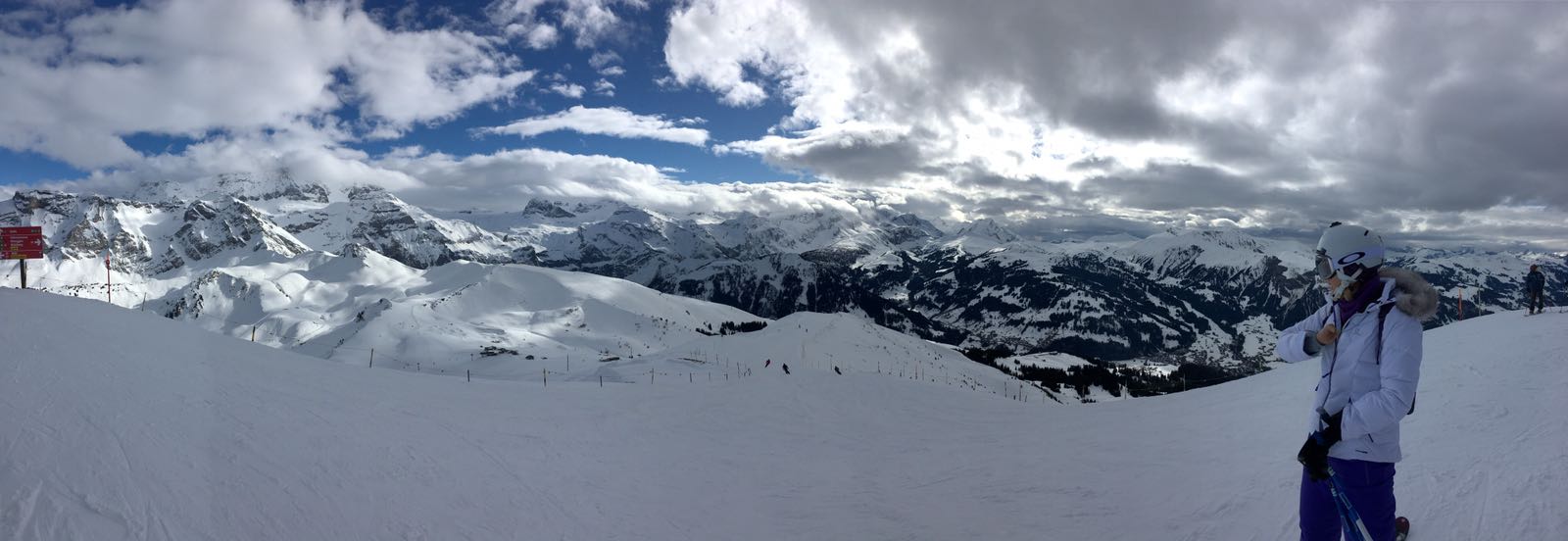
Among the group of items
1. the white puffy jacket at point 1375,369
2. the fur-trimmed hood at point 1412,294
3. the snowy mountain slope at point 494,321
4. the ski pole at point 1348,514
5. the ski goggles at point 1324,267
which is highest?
the ski goggles at point 1324,267

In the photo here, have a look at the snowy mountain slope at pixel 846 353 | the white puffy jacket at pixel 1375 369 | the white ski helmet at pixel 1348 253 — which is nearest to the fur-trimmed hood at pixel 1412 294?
the white puffy jacket at pixel 1375 369

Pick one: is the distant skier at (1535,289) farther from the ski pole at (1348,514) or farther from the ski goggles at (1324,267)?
the ski pole at (1348,514)

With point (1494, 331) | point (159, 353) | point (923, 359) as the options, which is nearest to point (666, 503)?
point (159, 353)

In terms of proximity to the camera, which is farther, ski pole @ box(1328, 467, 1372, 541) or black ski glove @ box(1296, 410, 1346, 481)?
ski pole @ box(1328, 467, 1372, 541)

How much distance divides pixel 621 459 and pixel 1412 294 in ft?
42.8

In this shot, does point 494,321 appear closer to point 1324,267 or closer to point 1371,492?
point 1324,267

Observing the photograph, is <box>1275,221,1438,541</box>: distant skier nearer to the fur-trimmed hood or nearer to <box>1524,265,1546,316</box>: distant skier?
the fur-trimmed hood

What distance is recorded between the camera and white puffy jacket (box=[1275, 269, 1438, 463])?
4735 mm

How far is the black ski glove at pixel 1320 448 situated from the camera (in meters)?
5.18

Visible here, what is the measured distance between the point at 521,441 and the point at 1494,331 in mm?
25155

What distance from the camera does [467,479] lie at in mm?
10664

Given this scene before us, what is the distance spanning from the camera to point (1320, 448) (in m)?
5.27

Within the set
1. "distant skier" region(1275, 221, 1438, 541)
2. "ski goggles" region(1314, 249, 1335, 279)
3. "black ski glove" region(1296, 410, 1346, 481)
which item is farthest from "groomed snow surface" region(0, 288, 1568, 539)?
"ski goggles" region(1314, 249, 1335, 279)

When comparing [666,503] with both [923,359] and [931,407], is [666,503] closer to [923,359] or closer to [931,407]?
[931,407]
